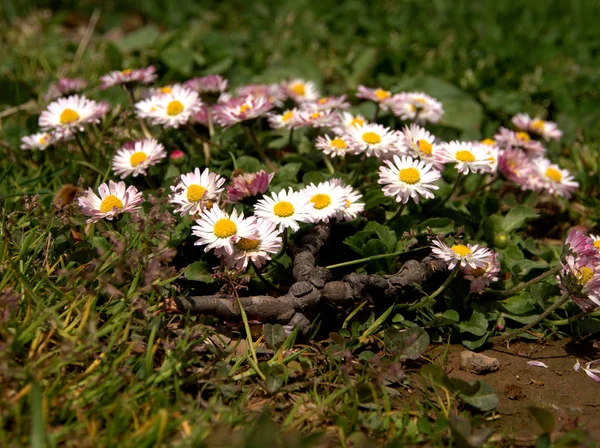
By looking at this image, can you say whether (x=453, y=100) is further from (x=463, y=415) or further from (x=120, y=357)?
(x=120, y=357)

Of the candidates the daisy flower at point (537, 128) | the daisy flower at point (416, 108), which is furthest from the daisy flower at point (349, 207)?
the daisy flower at point (537, 128)

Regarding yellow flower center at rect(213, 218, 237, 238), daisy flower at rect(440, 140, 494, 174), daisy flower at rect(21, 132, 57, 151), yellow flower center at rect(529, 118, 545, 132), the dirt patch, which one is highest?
daisy flower at rect(21, 132, 57, 151)

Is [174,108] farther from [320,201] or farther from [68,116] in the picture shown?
[320,201]

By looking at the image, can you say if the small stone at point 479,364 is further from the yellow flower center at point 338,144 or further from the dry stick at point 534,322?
the yellow flower center at point 338,144

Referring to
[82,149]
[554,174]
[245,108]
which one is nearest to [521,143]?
[554,174]

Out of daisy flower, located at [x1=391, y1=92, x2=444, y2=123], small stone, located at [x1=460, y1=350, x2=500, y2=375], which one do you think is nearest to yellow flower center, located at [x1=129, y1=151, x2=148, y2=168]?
daisy flower, located at [x1=391, y1=92, x2=444, y2=123]

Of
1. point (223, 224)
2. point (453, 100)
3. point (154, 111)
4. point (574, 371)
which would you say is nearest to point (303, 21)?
point (453, 100)

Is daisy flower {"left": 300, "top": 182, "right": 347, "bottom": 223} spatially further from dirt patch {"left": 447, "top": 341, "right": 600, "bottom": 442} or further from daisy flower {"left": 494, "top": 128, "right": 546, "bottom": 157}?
daisy flower {"left": 494, "top": 128, "right": 546, "bottom": 157}
